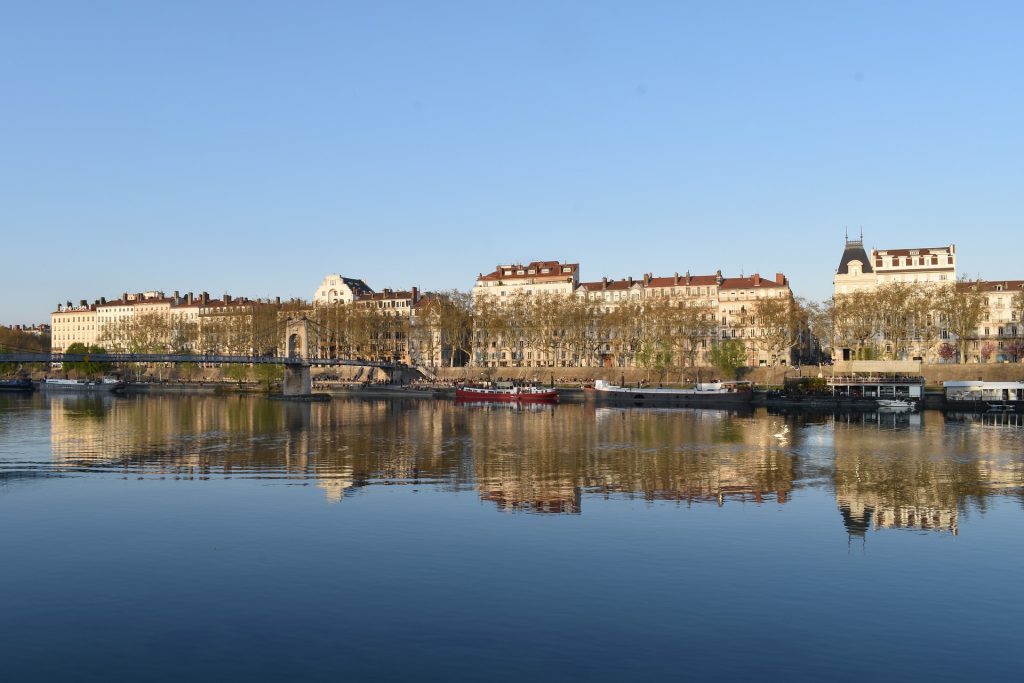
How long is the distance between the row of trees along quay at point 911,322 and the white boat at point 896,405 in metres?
20.9

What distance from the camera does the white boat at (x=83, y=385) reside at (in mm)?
107875

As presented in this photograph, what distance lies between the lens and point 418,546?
1909 cm

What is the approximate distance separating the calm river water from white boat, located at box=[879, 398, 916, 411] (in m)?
31.3

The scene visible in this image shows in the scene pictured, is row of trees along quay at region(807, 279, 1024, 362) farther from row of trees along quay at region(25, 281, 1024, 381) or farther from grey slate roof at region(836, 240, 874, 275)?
grey slate roof at region(836, 240, 874, 275)

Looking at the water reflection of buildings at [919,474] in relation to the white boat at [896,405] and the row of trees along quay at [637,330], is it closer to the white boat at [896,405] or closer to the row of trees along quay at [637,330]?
the white boat at [896,405]

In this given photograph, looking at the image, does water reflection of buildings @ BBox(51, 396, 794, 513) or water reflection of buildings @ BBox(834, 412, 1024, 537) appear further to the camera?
water reflection of buildings @ BBox(51, 396, 794, 513)

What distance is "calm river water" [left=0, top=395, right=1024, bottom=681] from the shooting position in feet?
41.6

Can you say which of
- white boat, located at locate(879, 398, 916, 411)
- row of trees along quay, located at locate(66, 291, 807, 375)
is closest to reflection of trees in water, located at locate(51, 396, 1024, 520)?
white boat, located at locate(879, 398, 916, 411)

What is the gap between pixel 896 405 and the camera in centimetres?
6606

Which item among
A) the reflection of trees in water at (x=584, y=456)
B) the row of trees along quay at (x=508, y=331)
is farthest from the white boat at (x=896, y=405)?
the row of trees along quay at (x=508, y=331)

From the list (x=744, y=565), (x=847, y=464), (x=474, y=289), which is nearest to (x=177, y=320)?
(x=474, y=289)

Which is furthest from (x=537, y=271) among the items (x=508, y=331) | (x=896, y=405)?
(x=896, y=405)

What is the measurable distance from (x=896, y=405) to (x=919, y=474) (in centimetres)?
3877

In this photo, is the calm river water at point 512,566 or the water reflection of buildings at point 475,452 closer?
the calm river water at point 512,566
